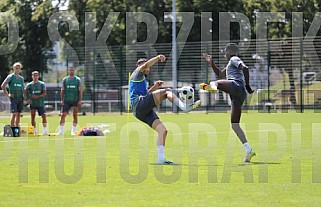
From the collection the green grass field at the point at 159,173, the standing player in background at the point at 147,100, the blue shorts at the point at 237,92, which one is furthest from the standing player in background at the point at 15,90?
the blue shorts at the point at 237,92

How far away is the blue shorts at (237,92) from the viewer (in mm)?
14367

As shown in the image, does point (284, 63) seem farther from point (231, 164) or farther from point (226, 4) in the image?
point (231, 164)

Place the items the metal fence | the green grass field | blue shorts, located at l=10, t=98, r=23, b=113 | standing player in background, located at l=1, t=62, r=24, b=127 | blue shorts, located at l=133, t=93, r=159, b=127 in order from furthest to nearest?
the metal fence → blue shorts, located at l=10, t=98, r=23, b=113 → standing player in background, located at l=1, t=62, r=24, b=127 → blue shorts, located at l=133, t=93, r=159, b=127 → the green grass field

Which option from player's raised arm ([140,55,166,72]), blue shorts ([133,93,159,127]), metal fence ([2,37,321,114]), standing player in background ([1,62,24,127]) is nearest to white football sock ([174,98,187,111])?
blue shorts ([133,93,159,127])

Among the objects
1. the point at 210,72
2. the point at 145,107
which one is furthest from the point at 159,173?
the point at 210,72

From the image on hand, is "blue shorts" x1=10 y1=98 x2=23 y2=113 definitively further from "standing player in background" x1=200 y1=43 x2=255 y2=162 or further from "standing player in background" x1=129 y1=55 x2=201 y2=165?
"standing player in background" x1=200 y1=43 x2=255 y2=162

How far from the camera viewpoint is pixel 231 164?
1348 cm

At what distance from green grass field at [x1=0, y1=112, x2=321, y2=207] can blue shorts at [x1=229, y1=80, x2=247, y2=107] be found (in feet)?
3.55

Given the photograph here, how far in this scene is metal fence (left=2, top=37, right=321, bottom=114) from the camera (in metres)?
42.3

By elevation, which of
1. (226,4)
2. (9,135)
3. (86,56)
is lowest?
(9,135)

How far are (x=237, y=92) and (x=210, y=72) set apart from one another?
3122 cm

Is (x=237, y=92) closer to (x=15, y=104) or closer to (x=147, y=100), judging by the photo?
(x=147, y=100)

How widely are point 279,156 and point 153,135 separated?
7.99m

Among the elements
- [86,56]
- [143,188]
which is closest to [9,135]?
[143,188]
